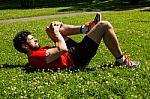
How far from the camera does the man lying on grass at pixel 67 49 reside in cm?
947

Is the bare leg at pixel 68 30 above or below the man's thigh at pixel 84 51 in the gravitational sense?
above

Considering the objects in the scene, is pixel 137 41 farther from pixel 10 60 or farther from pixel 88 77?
pixel 88 77

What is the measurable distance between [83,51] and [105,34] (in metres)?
0.71

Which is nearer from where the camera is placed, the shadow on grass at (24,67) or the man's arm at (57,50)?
the man's arm at (57,50)

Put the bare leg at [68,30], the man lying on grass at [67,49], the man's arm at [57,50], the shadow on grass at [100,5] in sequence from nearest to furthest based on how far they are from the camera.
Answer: the man's arm at [57,50] → the man lying on grass at [67,49] → the bare leg at [68,30] → the shadow on grass at [100,5]

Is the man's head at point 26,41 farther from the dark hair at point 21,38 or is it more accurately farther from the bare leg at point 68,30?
the bare leg at point 68,30

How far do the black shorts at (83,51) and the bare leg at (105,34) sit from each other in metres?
0.14

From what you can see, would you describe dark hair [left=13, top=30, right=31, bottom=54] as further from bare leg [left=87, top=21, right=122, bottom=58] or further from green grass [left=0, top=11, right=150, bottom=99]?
bare leg [left=87, top=21, right=122, bottom=58]

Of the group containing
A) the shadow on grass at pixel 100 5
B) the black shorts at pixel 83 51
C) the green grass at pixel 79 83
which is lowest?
the shadow on grass at pixel 100 5

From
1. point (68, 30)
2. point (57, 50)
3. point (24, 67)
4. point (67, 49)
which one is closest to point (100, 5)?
point (24, 67)

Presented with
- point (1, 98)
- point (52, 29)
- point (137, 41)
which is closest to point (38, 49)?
point (52, 29)

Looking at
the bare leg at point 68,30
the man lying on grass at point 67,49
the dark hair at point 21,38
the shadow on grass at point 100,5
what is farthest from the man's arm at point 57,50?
the shadow on grass at point 100,5

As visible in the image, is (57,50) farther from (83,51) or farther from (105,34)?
(105,34)

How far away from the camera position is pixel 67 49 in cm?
959
